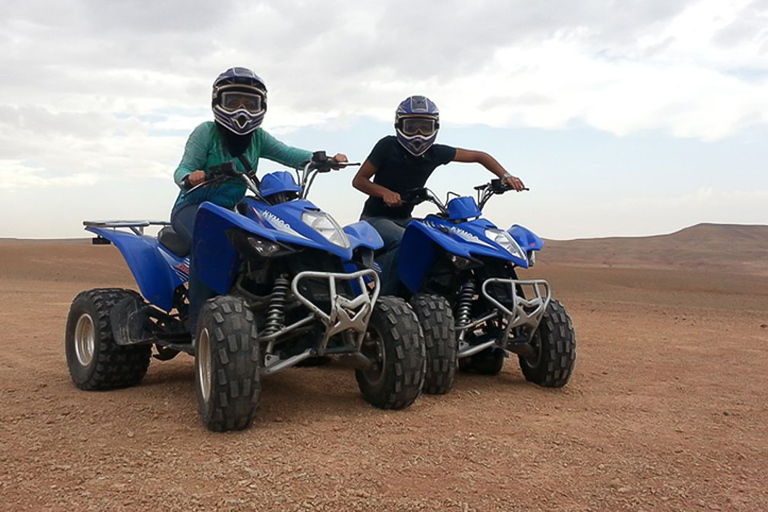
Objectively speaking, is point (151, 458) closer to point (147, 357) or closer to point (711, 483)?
point (147, 357)

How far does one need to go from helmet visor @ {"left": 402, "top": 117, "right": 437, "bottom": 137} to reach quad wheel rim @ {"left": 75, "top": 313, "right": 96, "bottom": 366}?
3.26 meters

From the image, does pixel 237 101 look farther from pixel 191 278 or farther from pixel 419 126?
pixel 419 126

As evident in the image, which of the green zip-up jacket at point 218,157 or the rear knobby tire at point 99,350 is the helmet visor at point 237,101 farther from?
the rear knobby tire at point 99,350

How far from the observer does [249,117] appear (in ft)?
18.2

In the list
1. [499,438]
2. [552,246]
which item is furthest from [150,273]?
[552,246]

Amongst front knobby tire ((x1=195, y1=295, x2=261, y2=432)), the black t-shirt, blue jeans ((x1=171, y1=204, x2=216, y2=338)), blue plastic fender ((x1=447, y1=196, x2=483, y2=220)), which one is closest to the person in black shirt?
the black t-shirt

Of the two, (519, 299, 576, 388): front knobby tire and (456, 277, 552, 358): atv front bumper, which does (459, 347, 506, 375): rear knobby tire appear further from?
(456, 277, 552, 358): atv front bumper

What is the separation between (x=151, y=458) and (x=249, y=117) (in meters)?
2.72

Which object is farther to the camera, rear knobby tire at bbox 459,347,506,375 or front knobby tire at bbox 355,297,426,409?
rear knobby tire at bbox 459,347,506,375

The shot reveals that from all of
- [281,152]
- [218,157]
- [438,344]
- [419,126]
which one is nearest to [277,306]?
[438,344]

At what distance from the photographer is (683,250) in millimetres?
59312

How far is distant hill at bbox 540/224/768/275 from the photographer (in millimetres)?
50719

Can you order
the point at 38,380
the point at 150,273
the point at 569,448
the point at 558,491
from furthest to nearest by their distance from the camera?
the point at 38,380 < the point at 150,273 < the point at 569,448 < the point at 558,491

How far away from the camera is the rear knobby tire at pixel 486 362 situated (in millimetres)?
6785
